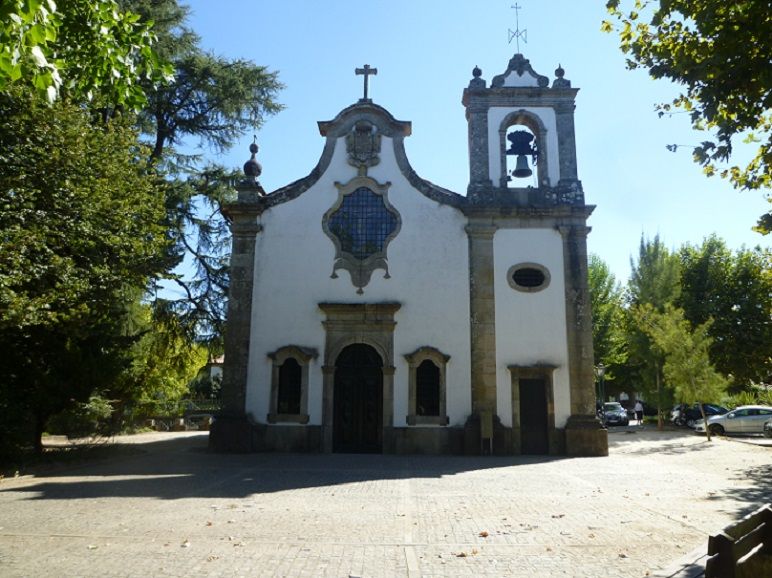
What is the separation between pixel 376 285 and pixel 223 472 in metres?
7.26

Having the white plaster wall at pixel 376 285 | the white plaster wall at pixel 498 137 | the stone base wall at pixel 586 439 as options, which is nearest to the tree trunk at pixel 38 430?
the white plaster wall at pixel 376 285

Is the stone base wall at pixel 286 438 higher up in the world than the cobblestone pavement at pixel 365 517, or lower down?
higher up

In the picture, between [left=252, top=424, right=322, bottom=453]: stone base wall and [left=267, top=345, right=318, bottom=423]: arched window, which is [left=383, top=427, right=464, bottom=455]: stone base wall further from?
[left=267, top=345, right=318, bottom=423]: arched window

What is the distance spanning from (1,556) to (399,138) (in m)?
15.3

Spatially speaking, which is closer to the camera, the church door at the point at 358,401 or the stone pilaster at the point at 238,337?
the stone pilaster at the point at 238,337

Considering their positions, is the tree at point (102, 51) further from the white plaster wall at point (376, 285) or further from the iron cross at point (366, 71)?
the iron cross at point (366, 71)

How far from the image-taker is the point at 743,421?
25000 mm

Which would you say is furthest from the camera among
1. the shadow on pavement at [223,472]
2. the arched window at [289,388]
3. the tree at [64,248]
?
the arched window at [289,388]

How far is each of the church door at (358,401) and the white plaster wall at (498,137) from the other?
6.89 metres

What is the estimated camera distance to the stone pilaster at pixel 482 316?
16.4 meters

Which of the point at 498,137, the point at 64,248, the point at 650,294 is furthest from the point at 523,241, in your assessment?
the point at 650,294

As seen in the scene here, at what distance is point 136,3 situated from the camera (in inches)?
700

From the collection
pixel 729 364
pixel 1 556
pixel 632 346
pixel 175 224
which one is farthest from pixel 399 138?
pixel 729 364

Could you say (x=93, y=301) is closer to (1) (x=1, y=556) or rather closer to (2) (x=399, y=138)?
(1) (x=1, y=556)
